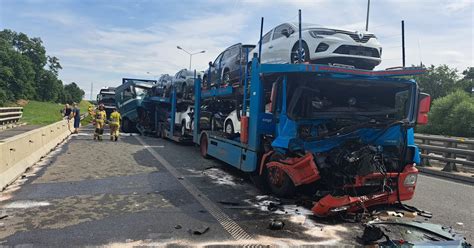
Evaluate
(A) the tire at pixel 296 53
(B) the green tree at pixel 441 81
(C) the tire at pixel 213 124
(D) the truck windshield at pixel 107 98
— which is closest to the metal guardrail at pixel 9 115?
(D) the truck windshield at pixel 107 98

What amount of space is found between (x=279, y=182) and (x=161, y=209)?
6.61ft

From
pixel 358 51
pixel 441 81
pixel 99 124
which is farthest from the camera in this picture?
pixel 441 81

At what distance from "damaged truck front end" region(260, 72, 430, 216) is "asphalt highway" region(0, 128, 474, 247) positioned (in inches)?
20.6

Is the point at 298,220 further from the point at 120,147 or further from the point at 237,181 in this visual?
the point at 120,147

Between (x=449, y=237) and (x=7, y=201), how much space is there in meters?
6.13

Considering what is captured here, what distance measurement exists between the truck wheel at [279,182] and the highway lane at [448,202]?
6.94 ft

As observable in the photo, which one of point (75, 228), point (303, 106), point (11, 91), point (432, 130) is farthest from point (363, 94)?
point (11, 91)

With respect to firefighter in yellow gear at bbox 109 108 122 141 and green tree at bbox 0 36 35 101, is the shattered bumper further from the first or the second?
green tree at bbox 0 36 35 101

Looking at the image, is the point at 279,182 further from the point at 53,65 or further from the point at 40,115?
the point at 53,65

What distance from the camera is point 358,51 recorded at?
703 cm

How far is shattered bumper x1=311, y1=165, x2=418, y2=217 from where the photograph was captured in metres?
5.28

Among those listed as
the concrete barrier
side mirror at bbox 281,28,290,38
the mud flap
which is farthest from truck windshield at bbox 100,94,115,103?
the mud flap

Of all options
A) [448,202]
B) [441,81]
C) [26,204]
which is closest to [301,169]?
[448,202]

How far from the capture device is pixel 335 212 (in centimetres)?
529
